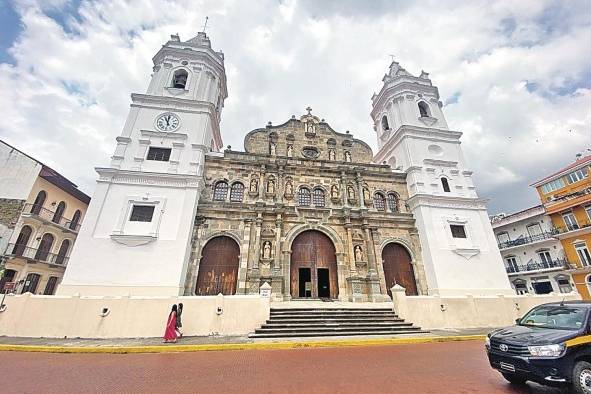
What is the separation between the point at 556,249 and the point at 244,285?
2705 centimetres

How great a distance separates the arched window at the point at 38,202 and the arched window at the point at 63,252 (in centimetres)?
370

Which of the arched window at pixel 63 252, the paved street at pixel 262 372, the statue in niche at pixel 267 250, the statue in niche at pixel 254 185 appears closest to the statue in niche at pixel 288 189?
the statue in niche at pixel 254 185

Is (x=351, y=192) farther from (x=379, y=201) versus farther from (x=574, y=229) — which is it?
(x=574, y=229)

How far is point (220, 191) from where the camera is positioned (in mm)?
15695

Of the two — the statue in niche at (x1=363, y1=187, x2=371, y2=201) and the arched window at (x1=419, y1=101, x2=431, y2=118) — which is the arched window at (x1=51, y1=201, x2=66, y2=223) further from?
the arched window at (x1=419, y1=101, x2=431, y2=118)

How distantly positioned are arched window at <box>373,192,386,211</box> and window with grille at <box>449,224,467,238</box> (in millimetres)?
4380

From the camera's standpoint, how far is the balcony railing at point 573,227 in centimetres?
2029

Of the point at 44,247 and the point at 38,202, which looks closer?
the point at 38,202

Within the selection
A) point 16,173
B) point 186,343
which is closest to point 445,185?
point 186,343

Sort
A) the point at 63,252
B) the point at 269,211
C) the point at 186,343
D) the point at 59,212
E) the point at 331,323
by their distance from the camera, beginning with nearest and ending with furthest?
the point at 186,343 < the point at 331,323 < the point at 269,211 < the point at 59,212 < the point at 63,252

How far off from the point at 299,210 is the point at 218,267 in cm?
579

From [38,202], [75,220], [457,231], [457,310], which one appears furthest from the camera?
[75,220]

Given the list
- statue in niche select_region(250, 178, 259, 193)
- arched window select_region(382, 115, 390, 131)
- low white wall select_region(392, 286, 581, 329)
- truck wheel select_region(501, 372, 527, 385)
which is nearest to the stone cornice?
statue in niche select_region(250, 178, 259, 193)

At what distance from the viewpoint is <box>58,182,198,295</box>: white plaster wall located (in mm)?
11641
